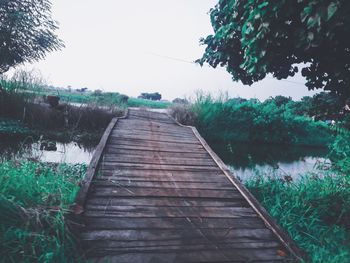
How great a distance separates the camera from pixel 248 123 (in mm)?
12570

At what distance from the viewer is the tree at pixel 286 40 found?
2.34 metres

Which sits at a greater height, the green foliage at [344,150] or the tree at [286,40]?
the tree at [286,40]

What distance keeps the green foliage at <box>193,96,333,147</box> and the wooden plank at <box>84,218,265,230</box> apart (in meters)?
8.85

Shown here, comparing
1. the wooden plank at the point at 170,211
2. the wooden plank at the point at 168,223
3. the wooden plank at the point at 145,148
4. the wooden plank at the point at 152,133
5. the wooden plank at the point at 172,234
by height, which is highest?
the wooden plank at the point at 152,133

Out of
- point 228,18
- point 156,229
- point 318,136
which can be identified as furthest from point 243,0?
point 318,136

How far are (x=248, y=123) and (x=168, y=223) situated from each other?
35.5 ft

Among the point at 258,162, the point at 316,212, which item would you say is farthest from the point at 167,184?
the point at 258,162

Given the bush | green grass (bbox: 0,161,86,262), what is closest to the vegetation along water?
green grass (bbox: 0,161,86,262)

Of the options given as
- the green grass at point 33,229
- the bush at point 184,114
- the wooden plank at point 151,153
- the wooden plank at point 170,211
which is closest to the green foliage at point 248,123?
the bush at point 184,114

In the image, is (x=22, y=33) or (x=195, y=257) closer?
(x=195, y=257)

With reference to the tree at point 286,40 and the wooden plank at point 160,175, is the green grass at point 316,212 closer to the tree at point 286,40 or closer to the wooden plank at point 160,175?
the wooden plank at point 160,175

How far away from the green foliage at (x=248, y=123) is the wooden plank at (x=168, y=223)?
8.85 metres

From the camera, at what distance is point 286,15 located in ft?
9.07

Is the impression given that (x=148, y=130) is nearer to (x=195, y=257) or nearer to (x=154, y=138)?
(x=154, y=138)
